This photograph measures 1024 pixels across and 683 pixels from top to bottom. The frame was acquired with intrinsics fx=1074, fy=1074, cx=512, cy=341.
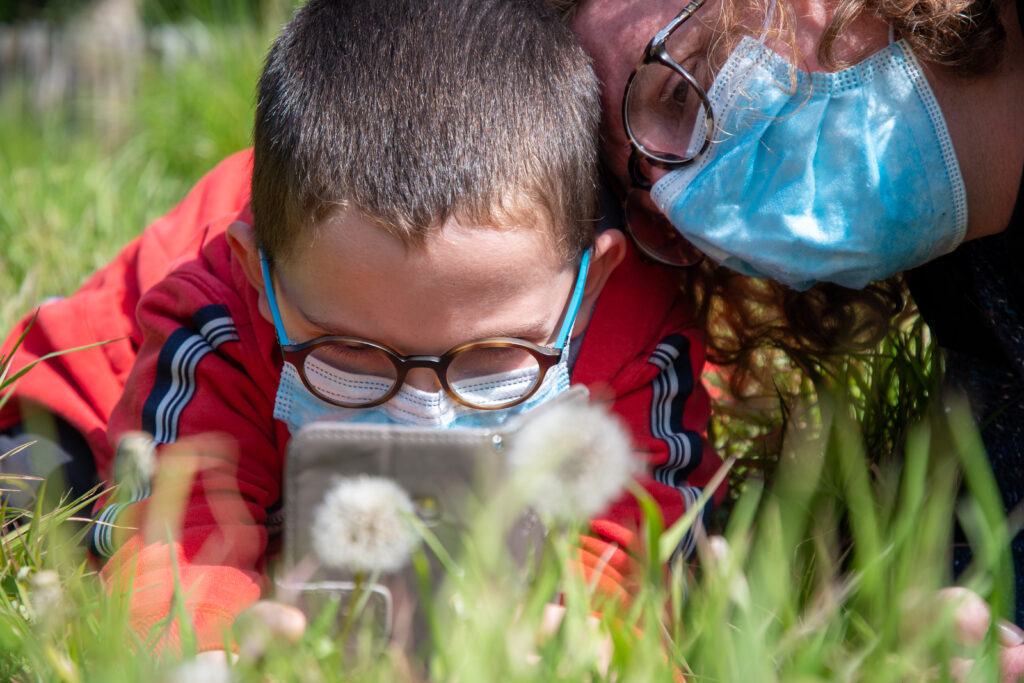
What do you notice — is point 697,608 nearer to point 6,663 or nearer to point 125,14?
point 6,663

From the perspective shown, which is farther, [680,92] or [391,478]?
[680,92]

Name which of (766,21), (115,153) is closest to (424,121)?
(766,21)

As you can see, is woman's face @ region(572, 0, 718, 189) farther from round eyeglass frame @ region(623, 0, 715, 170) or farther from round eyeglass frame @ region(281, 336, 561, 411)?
round eyeglass frame @ region(281, 336, 561, 411)

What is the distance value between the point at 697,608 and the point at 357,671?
0.44m

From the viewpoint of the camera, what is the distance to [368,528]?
126 cm

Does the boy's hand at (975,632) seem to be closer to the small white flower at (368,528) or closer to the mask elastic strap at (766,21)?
the small white flower at (368,528)

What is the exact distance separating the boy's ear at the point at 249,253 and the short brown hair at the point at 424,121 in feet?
0.15

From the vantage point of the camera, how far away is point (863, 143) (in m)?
1.73

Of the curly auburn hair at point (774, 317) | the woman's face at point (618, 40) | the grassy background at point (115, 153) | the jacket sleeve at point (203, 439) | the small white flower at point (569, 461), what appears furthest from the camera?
the grassy background at point (115, 153)

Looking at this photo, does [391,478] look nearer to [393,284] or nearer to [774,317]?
[393,284]

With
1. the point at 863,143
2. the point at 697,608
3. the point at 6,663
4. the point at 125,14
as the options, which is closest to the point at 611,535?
the point at 697,608

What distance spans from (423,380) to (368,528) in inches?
20.1

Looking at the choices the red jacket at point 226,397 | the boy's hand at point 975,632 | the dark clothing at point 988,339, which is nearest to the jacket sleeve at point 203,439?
the red jacket at point 226,397

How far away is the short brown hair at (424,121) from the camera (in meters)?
1.68
